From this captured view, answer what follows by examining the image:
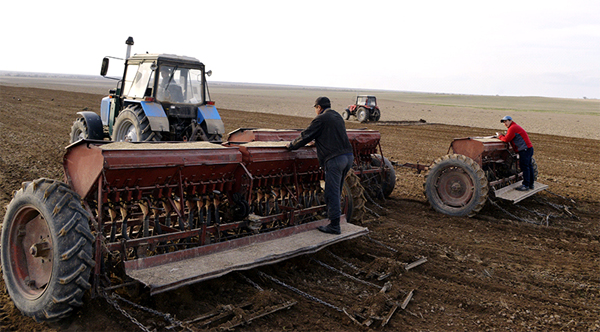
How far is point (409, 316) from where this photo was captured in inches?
164

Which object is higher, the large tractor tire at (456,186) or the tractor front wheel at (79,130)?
the tractor front wheel at (79,130)

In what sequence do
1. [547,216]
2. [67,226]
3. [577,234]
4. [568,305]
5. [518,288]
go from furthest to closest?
[547,216]
[577,234]
[518,288]
[568,305]
[67,226]

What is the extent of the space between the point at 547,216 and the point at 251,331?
592 cm

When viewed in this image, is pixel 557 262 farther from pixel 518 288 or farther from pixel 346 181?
pixel 346 181

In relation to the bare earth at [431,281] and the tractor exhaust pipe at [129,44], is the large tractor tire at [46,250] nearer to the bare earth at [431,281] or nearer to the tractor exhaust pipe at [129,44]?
the bare earth at [431,281]

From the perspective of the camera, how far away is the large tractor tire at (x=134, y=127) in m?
7.57

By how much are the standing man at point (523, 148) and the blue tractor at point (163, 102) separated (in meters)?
5.33

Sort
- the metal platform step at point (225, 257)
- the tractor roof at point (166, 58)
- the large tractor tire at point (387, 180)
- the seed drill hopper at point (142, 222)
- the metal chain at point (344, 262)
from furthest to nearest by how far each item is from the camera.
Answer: the large tractor tire at point (387, 180), the tractor roof at point (166, 58), the metal chain at point (344, 262), the metal platform step at point (225, 257), the seed drill hopper at point (142, 222)

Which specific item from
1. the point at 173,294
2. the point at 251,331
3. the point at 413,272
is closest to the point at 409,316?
the point at 413,272

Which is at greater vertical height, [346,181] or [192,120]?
[192,120]

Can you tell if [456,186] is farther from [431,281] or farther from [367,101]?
[367,101]

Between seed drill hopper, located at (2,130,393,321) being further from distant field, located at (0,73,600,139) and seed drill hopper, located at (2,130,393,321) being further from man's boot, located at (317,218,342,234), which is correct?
distant field, located at (0,73,600,139)

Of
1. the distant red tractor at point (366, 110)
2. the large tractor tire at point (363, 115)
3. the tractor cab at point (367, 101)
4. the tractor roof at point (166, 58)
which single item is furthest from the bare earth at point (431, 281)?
the tractor cab at point (367, 101)

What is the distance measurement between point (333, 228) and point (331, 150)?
92cm
